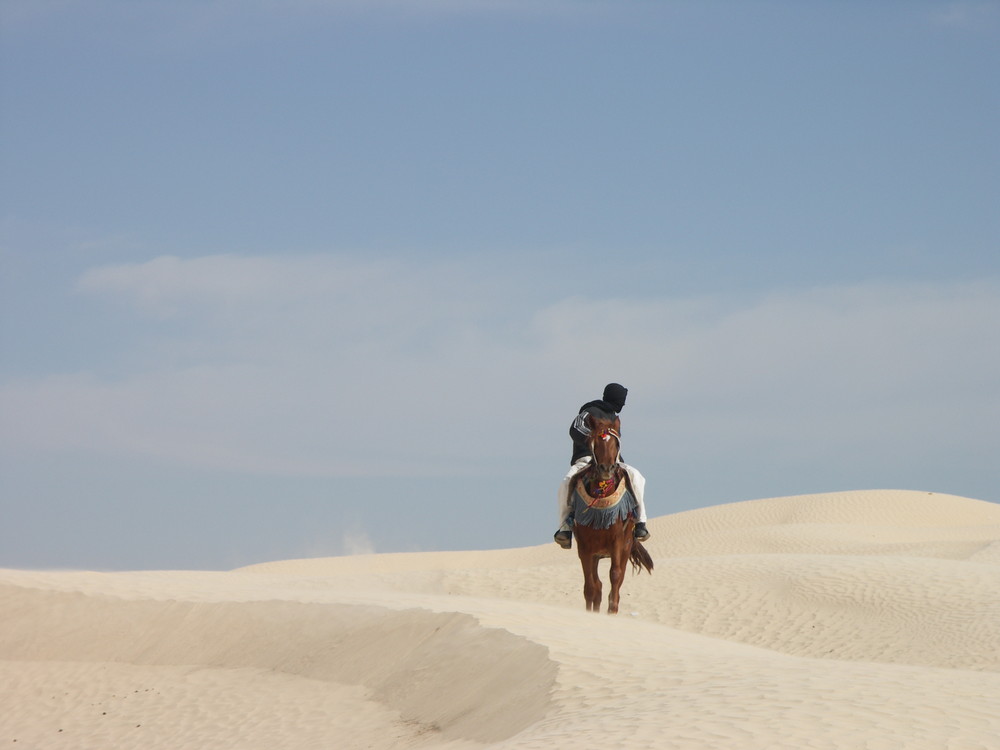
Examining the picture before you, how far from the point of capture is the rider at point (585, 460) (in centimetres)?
1456

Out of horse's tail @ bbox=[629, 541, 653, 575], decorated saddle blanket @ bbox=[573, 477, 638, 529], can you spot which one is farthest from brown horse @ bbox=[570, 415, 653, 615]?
horse's tail @ bbox=[629, 541, 653, 575]

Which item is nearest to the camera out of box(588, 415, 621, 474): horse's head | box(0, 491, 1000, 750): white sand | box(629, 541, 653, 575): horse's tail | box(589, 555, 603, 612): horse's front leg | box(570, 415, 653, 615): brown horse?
box(0, 491, 1000, 750): white sand

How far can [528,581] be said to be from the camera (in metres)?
21.9

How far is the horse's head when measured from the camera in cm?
1352

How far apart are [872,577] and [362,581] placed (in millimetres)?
10143

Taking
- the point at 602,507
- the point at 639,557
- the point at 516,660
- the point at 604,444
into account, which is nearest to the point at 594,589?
the point at 639,557

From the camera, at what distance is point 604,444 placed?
532 inches

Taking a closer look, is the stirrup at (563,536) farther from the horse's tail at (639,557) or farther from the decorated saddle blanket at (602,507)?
the horse's tail at (639,557)

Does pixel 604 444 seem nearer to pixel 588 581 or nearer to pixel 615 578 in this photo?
pixel 615 578

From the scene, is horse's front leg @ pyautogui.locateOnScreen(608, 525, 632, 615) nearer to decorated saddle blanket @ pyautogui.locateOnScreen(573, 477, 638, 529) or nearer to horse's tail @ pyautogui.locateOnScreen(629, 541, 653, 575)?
decorated saddle blanket @ pyautogui.locateOnScreen(573, 477, 638, 529)

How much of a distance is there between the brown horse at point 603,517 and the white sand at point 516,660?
1.88 feet

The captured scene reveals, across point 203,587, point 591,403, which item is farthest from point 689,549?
point 591,403

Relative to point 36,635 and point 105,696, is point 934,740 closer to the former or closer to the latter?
point 105,696

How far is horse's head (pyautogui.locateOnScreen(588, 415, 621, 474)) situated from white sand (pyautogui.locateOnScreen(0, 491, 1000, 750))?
6.06ft
